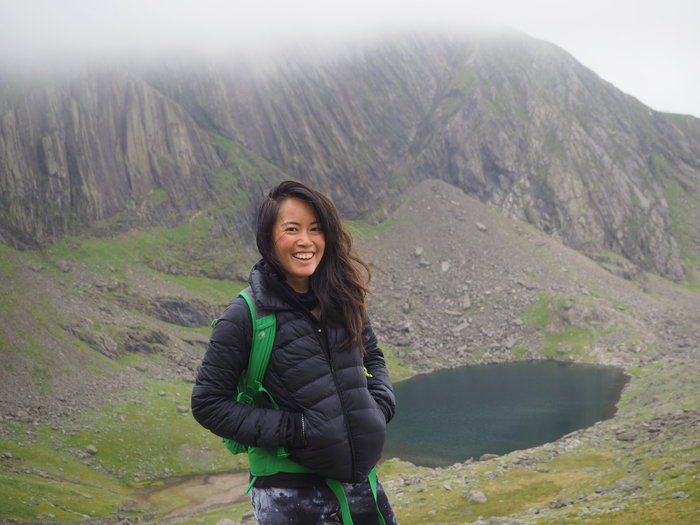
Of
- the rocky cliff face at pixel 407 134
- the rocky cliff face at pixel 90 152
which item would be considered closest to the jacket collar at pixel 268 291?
the rocky cliff face at pixel 90 152

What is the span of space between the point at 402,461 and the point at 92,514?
28.8 m

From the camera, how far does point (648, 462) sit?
3234 centimetres

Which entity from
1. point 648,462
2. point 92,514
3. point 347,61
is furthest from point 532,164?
point 92,514

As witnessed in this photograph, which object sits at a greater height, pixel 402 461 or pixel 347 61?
pixel 347 61

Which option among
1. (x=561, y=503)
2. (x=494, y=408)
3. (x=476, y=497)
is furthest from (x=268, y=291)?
(x=494, y=408)

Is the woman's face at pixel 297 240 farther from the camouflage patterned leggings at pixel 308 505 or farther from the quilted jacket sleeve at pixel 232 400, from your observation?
the camouflage patterned leggings at pixel 308 505

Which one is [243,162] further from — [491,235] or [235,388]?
[235,388]

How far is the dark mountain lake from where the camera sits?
55562 millimetres

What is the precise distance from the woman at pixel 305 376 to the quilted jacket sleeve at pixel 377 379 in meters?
0.02

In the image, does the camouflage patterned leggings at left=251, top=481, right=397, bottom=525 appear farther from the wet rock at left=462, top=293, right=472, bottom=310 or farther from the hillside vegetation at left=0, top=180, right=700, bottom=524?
the wet rock at left=462, top=293, right=472, bottom=310

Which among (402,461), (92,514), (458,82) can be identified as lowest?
(402,461)

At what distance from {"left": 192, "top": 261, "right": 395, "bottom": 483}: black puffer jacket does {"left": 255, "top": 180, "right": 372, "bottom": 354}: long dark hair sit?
0.16 m

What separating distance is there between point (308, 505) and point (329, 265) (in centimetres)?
269

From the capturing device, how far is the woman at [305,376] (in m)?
5.11
